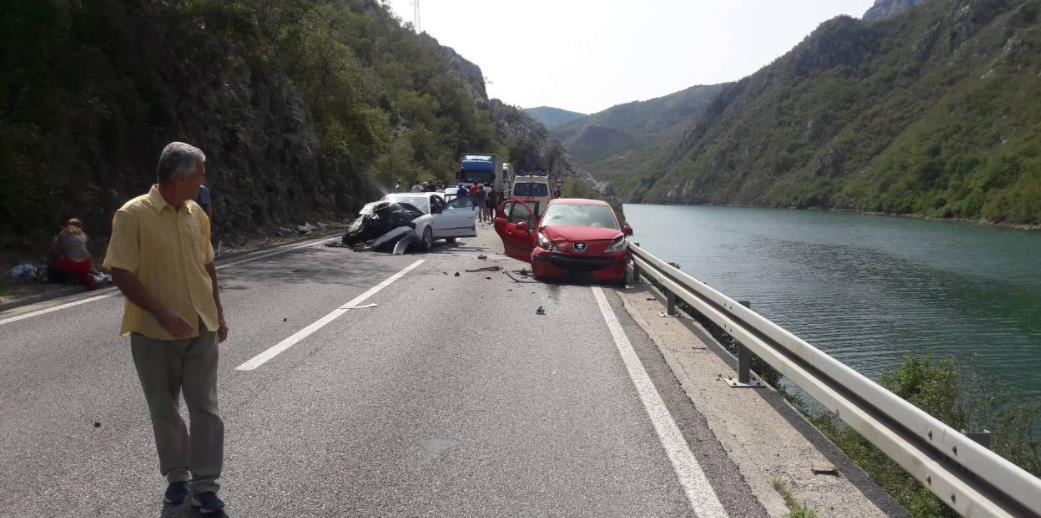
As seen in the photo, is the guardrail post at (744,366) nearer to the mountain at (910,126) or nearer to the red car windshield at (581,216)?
the red car windshield at (581,216)

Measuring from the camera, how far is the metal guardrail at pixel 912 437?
10.7 ft

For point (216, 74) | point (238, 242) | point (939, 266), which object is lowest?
point (939, 266)

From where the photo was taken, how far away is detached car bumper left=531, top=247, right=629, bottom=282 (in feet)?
47.3

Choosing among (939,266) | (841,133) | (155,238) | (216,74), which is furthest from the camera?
(841,133)

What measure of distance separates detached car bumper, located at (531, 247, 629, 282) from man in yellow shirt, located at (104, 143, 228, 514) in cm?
1058

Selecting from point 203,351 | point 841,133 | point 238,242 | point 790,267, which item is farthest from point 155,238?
point 841,133

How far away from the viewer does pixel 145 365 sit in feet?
13.0

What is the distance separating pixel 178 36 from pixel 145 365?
919 inches

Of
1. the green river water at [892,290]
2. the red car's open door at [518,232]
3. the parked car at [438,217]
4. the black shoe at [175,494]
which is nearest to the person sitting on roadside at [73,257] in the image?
the red car's open door at [518,232]

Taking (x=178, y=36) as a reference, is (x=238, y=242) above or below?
below

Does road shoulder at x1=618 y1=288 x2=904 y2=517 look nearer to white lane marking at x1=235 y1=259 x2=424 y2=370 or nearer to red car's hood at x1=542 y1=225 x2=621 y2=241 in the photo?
white lane marking at x1=235 y1=259 x2=424 y2=370

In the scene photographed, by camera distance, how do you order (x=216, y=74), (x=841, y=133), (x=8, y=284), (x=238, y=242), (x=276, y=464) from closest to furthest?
(x=276, y=464), (x=8, y=284), (x=238, y=242), (x=216, y=74), (x=841, y=133)

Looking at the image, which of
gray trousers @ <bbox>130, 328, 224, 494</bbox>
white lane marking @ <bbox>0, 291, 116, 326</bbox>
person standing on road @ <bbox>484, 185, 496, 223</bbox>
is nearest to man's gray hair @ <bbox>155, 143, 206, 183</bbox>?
gray trousers @ <bbox>130, 328, 224, 494</bbox>

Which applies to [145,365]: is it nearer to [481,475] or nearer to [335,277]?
[481,475]
